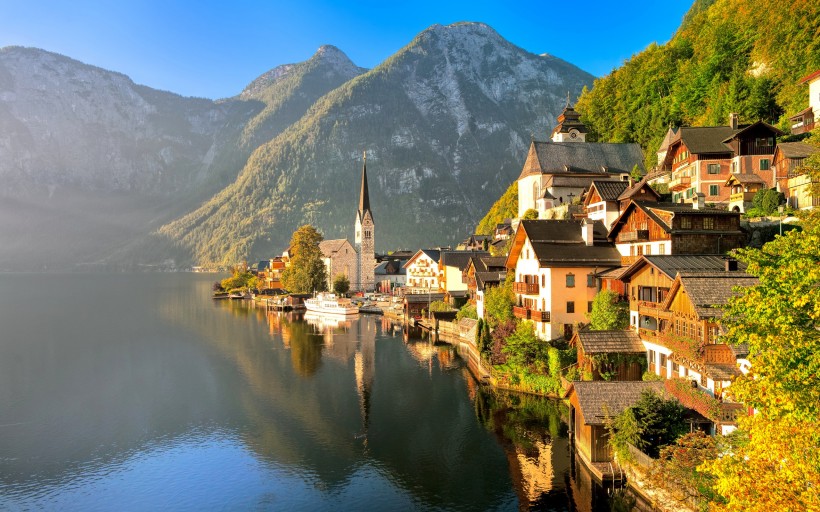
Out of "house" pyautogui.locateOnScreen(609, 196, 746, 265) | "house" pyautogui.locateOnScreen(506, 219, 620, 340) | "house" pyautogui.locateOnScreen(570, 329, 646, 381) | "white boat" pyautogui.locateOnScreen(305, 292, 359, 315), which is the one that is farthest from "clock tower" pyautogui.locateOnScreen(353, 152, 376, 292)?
"house" pyautogui.locateOnScreen(570, 329, 646, 381)

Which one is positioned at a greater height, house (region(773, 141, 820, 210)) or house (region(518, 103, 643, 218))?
house (region(518, 103, 643, 218))

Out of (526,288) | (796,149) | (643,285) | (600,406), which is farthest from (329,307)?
(600,406)

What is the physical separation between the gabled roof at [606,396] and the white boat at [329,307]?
77602mm

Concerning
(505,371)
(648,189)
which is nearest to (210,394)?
(505,371)

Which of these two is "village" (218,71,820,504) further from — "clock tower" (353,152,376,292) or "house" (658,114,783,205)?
A: "clock tower" (353,152,376,292)

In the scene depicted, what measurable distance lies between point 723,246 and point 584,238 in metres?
10.7

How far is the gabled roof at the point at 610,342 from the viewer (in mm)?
36781

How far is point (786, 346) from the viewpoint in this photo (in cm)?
1565

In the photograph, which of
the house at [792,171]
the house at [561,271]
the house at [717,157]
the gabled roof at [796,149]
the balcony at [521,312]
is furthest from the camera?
the house at [717,157]

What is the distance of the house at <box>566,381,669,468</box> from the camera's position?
93.5ft

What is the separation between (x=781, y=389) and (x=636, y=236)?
2976cm

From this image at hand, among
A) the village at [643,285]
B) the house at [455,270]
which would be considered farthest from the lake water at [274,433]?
the house at [455,270]

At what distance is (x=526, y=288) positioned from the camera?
48.9m

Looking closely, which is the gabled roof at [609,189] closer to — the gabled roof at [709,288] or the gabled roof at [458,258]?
the gabled roof at [709,288]
